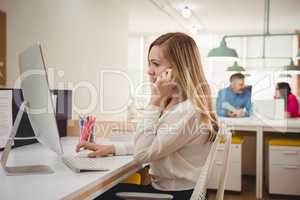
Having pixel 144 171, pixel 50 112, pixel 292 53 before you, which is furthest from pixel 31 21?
pixel 292 53

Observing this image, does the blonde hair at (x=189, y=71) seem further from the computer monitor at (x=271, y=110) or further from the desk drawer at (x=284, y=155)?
the computer monitor at (x=271, y=110)

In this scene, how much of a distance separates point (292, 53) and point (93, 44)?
6.43 m

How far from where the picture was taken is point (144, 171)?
7.17 ft

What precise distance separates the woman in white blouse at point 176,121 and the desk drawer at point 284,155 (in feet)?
7.18

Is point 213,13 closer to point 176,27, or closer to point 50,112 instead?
point 176,27

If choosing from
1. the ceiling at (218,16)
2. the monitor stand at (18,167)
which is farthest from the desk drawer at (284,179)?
the ceiling at (218,16)

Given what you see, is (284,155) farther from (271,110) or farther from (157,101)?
(157,101)

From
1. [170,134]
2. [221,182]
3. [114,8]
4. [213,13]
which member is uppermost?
[213,13]

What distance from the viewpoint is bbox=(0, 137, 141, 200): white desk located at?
1.01 metres

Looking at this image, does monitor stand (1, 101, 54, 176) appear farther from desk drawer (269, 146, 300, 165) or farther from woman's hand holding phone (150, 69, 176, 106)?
desk drawer (269, 146, 300, 165)

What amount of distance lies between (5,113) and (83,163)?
23.3 inches

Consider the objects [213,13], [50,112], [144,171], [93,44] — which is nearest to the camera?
[50,112]

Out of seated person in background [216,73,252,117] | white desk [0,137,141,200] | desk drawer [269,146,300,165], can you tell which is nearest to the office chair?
white desk [0,137,141,200]

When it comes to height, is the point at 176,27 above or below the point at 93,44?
above
